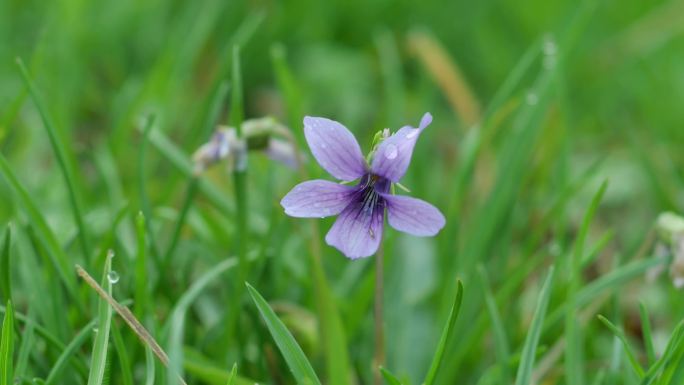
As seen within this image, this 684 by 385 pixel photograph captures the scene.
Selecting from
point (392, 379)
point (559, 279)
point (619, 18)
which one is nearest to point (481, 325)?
point (559, 279)

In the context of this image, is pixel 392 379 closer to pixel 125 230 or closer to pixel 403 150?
pixel 403 150

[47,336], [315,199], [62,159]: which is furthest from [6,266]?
[315,199]

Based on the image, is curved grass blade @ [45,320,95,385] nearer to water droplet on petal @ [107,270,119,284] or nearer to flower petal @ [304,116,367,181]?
water droplet on petal @ [107,270,119,284]

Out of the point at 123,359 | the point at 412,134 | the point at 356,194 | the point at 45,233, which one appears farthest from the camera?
the point at 45,233

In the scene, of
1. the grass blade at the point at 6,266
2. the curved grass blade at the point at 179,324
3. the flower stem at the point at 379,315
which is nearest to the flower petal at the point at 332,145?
the flower stem at the point at 379,315

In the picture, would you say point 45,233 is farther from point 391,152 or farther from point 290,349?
point 391,152

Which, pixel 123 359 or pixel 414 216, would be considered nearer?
pixel 414 216

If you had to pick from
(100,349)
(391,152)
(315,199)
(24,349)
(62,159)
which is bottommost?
(24,349)
